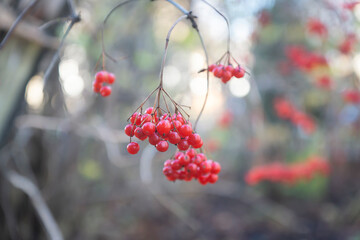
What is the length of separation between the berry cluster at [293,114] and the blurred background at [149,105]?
2cm

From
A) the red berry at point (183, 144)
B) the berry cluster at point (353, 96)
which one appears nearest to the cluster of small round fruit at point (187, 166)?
the red berry at point (183, 144)

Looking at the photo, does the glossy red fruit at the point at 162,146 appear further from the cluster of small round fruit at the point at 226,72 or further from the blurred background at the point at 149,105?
the blurred background at the point at 149,105

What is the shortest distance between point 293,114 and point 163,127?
4179mm

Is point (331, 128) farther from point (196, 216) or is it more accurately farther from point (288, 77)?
point (196, 216)

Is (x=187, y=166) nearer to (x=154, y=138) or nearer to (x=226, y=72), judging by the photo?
(x=154, y=138)

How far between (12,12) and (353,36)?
4.22 m

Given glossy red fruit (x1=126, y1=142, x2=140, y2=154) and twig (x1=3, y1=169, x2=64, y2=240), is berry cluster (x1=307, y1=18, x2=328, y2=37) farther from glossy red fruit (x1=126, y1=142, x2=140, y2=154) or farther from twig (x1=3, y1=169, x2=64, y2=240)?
twig (x1=3, y1=169, x2=64, y2=240)

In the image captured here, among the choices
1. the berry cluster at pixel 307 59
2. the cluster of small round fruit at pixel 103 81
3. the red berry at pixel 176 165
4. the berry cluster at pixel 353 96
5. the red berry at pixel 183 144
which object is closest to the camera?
the red berry at pixel 183 144

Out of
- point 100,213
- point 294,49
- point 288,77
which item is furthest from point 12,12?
point 288,77

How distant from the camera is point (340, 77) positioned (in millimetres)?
5711

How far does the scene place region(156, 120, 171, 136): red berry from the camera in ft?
3.08

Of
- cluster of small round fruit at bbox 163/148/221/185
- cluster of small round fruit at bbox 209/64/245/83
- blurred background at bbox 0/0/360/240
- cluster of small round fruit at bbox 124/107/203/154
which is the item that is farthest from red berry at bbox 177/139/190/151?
blurred background at bbox 0/0/360/240

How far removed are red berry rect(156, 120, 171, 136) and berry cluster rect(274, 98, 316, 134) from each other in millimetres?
4044

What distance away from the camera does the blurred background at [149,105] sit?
2.60 metres
